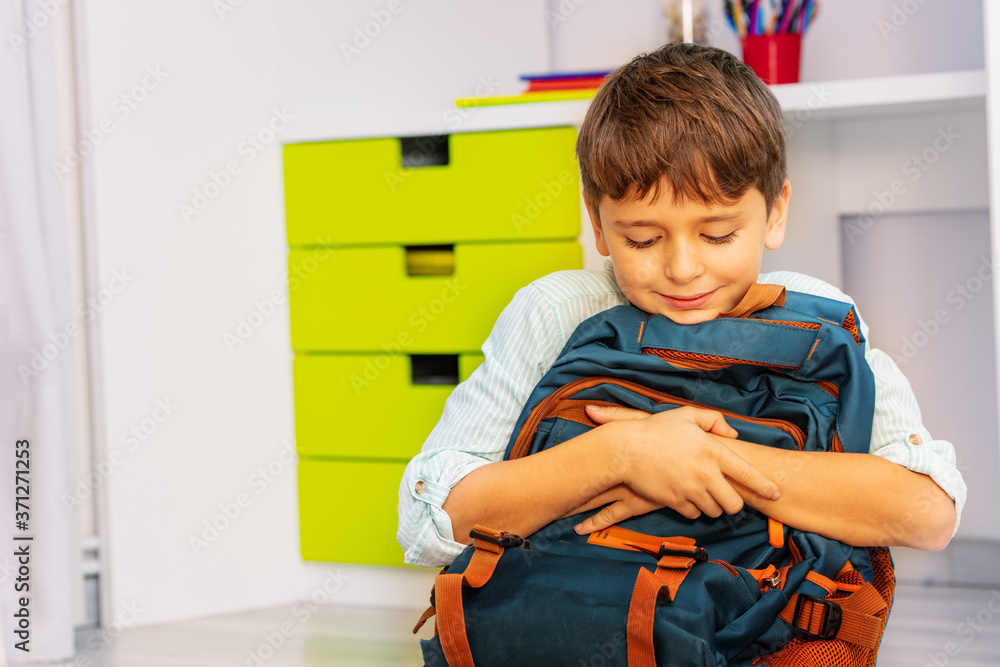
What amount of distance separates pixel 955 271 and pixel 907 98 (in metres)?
0.43

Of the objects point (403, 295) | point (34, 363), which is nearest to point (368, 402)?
point (403, 295)

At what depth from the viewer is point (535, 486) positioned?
84cm

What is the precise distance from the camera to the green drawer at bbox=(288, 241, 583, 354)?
1.32m

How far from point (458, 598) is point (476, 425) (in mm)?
208

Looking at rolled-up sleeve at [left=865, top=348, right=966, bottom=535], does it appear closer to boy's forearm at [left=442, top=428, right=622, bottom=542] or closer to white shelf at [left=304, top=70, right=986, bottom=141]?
boy's forearm at [left=442, top=428, right=622, bottom=542]

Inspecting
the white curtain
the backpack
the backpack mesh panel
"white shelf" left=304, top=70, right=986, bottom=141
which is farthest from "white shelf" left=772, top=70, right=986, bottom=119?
the white curtain

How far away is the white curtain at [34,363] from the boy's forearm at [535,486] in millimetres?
689

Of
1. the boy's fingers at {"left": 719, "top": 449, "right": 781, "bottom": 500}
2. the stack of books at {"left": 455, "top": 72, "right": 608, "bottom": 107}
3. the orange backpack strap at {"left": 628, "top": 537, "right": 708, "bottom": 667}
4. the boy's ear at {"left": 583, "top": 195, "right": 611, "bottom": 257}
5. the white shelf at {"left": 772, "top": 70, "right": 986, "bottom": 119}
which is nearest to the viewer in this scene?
the orange backpack strap at {"left": 628, "top": 537, "right": 708, "bottom": 667}

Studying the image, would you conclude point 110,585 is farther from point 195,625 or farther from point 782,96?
point 782,96

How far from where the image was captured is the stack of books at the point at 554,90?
1291 mm

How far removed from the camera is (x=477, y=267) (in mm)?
1331

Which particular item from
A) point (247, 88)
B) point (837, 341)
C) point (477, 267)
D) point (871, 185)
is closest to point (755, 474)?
point (837, 341)

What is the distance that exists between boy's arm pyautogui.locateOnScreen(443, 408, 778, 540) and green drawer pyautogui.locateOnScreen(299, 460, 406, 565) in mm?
542

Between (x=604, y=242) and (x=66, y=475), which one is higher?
(x=604, y=242)
